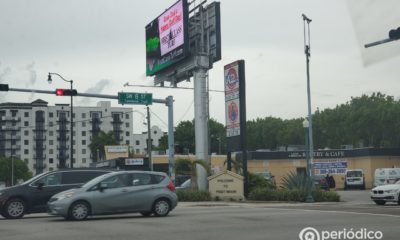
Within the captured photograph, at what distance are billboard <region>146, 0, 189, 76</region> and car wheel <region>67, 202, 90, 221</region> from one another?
2528 cm

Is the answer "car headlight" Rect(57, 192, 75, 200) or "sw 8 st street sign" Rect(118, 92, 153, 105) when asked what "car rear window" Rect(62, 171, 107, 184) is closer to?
"car headlight" Rect(57, 192, 75, 200)

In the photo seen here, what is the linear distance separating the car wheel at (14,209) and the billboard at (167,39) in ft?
76.8

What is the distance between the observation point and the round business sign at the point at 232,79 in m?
35.1

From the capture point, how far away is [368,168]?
63.0 metres

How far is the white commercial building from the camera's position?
169500 millimetres

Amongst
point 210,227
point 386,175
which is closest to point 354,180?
point 386,175

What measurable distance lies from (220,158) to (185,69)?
35.3 meters

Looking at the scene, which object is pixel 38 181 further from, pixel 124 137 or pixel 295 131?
pixel 124 137

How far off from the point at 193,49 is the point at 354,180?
23.0 m

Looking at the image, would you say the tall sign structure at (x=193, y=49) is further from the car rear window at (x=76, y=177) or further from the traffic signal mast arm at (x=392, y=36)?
the traffic signal mast arm at (x=392, y=36)

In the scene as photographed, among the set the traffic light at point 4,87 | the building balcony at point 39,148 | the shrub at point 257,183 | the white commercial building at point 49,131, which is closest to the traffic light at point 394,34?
the shrub at point 257,183

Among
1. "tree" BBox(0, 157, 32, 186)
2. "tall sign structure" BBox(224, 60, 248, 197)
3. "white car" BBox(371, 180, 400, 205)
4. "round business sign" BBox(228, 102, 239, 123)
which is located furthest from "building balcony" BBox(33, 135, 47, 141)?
"white car" BBox(371, 180, 400, 205)

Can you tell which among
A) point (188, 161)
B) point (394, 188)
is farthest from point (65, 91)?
point (394, 188)

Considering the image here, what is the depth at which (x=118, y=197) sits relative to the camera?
765 inches
